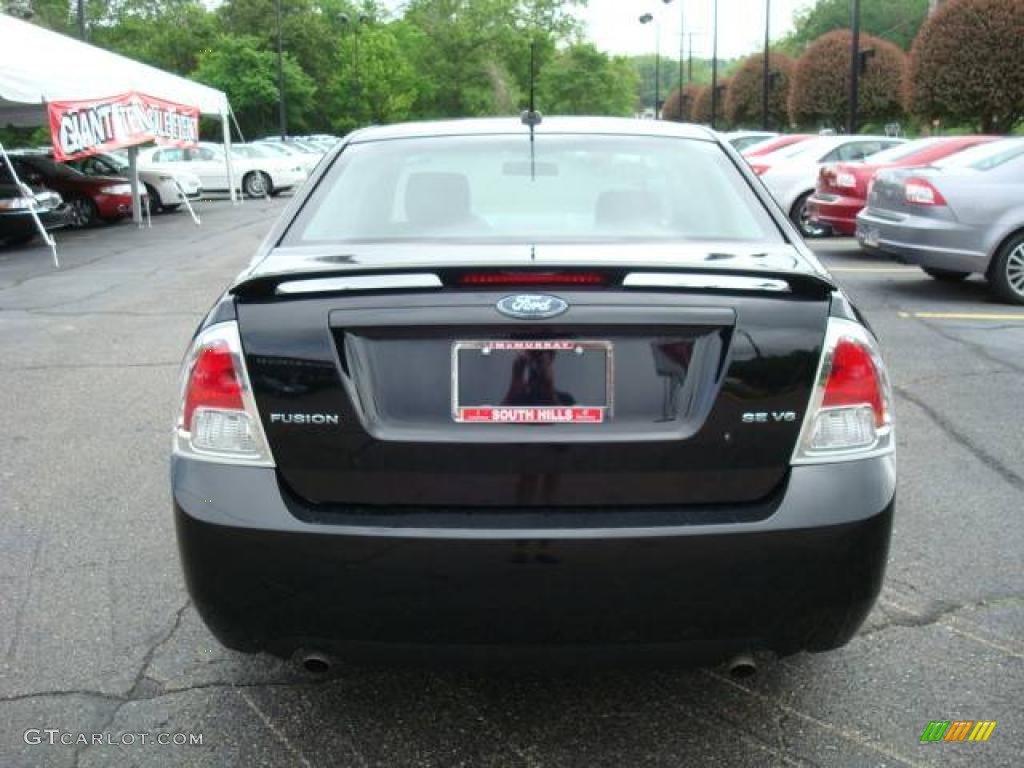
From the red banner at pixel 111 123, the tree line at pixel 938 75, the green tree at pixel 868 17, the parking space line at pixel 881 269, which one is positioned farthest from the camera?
the green tree at pixel 868 17

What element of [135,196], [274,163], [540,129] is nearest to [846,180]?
[540,129]

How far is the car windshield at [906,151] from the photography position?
A: 12789 mm

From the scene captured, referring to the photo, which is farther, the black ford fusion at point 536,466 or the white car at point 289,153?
the white car at point 289,153

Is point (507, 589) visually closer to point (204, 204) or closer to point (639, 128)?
point (639, 128)

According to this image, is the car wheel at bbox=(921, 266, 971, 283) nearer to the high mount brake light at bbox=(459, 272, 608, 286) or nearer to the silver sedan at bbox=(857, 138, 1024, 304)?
the silver sedan at bbox=(857, 138, 1024, 304)

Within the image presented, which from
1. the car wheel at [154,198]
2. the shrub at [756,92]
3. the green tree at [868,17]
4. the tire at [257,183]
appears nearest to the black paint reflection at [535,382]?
the car wheel at [154,198]

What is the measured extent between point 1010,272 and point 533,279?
28.2 feet

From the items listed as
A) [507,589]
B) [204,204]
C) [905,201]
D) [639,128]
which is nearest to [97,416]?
[639,128]

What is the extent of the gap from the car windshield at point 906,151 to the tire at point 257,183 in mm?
19507

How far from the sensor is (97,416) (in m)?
6.16

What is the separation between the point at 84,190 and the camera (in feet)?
68.2

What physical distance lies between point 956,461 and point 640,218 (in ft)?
8.89

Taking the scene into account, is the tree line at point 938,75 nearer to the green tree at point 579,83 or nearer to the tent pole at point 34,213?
the tent pole at point 34,213

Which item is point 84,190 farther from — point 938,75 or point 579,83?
point 579,83
